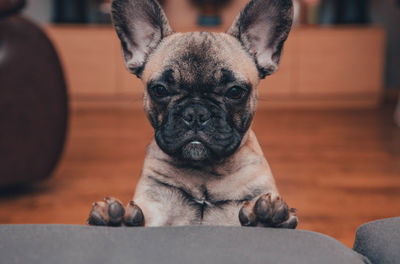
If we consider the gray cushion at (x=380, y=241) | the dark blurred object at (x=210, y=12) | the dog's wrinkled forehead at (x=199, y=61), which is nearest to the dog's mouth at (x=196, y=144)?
the dog's wrinkled forehead at (x=199, y=61)

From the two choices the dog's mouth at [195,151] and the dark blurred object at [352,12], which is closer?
the dog's mouth at [195,151]

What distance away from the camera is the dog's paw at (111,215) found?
98cm

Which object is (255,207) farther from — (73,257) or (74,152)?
(74,152)

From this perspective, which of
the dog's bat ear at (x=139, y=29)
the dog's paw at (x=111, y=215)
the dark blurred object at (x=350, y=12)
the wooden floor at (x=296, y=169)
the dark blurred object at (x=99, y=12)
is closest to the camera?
the dog's paw at (x=111, y=215)

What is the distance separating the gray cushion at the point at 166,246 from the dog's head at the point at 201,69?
1.31 ft

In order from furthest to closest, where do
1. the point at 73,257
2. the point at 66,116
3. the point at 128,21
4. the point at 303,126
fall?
the point at 303,126
the point at 66,116
the point at 128,21
the point at 73,257

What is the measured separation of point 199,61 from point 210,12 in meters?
4.53

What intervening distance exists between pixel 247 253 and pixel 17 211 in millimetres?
1807

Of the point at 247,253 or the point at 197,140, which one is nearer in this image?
the point at 247,253

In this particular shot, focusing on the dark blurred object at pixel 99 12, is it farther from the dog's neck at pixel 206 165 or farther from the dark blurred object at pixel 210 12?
the dog's neck at pixel 206 165

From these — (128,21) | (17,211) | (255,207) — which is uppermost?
(128,21)

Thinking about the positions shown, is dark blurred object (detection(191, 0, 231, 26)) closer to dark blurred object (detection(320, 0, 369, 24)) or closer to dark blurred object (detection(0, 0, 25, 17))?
dark blurred object (detection(320, 0, 369, 24))

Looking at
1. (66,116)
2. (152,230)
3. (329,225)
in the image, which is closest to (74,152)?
(66,116)

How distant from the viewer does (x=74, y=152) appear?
3393 millimetres
